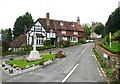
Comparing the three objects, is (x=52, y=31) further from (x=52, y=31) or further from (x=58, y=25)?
(x=58, y=25)

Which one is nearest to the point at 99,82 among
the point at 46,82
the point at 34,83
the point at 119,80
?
the point at 119,80

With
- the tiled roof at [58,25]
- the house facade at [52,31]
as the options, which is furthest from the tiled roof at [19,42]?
the tiled roof at [58,25]

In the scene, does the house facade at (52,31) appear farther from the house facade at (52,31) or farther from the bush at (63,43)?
the bush at (63,43)

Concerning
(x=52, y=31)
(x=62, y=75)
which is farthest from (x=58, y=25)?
(x=62, y=75)

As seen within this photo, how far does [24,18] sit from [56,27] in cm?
2237

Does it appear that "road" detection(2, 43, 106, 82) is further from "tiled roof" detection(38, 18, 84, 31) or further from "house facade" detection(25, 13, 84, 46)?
"tiled roof" detection(38, 18, 84, 31)

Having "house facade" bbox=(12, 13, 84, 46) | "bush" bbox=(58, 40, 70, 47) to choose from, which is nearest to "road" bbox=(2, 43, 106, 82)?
"bush" bbox=(58, 40, 70, 47)

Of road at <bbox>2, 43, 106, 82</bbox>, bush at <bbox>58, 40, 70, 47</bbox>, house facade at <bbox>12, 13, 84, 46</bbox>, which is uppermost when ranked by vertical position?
house facade at <bbox>12, 13, 84, 46</bbox>

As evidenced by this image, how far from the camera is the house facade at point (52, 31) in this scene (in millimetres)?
39500

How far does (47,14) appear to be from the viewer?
4241 centimetres

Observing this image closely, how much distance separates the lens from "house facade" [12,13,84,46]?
1555 inches

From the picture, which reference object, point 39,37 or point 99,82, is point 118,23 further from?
point 39,37

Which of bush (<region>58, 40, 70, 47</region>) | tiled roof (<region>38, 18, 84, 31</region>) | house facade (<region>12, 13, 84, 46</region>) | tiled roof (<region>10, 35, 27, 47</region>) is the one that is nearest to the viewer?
house facade (<region>12, 13, 84, 46</region>)

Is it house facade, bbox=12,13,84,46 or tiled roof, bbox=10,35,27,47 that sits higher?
house facade, bbox=12,13,84,46
